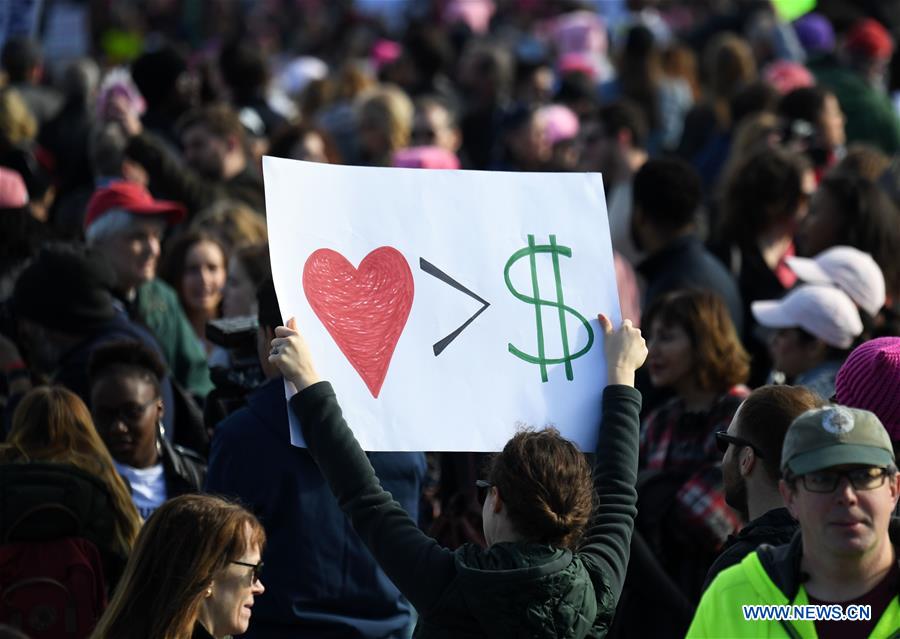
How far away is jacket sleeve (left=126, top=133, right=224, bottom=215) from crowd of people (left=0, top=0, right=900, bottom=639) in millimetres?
16

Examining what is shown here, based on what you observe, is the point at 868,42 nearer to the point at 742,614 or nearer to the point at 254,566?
the point at 254,566

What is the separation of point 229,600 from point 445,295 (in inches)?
33.0

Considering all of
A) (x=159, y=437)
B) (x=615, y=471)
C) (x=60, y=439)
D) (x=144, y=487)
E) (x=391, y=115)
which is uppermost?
(x=391, y=115)

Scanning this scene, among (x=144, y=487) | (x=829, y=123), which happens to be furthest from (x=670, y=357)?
(x=829, y=123)

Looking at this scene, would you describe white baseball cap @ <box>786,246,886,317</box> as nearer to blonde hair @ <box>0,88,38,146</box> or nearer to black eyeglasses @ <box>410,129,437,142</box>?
black eyeglasses @ <box>410,129,437,142</box>

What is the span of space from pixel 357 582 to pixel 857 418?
1.50 m

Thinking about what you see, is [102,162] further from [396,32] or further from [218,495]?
[396,32]

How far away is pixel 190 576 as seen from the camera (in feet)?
11.2

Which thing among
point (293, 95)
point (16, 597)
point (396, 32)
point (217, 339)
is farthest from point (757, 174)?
point (396, 32)

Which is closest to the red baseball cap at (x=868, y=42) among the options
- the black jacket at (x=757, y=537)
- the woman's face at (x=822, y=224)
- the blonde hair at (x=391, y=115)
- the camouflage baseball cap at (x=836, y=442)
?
the blonde hair at (x=391, y=115)

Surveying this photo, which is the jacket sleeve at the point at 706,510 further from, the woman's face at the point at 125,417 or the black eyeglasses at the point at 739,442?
the woman's face at the point at 125,417

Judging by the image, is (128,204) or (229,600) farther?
(128,204)

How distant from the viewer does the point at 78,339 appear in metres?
5.26

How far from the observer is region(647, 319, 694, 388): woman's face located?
517cm
